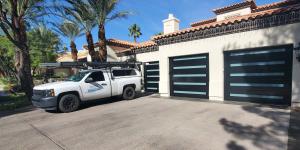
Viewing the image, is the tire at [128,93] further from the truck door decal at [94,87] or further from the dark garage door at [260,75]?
the dark garage door at [260,75]

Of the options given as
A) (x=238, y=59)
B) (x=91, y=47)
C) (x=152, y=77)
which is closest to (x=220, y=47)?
(x=238, y=59)

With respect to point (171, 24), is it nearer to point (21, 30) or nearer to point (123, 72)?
point (123, 72)

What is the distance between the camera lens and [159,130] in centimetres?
539

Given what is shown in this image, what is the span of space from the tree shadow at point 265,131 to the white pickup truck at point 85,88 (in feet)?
19.9

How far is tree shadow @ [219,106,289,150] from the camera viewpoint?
4203 millimetres

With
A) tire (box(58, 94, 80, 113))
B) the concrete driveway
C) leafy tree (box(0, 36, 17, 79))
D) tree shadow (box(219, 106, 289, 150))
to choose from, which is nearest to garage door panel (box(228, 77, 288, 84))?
the concrete driveway

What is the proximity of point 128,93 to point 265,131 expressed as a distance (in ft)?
24.5

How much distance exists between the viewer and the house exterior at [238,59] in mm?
7344

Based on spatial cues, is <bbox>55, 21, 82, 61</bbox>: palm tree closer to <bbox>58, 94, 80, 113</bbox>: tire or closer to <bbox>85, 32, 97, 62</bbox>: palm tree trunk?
<bbox>85, 32, 97, 62</bbox>: palm tree trunk

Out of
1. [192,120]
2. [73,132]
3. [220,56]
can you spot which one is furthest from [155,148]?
[220,56]

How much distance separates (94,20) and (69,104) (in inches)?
315

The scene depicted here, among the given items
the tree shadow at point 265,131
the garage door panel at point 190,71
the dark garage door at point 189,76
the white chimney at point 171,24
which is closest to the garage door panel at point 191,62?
the dark garage door at point 189,76

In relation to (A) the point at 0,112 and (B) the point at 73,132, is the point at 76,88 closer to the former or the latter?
(B) the point at 73,132

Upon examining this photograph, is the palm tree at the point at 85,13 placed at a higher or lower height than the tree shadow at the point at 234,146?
higher
